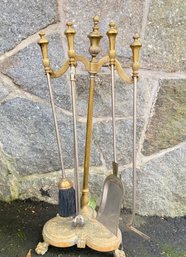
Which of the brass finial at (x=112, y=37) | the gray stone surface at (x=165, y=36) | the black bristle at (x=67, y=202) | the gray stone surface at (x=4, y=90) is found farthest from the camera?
the gray stone surface at (x=4, y=90)

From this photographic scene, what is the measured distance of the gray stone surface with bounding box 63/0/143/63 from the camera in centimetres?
129

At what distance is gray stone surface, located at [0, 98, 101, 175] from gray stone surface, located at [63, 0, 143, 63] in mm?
291

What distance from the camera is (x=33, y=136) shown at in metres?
1.44

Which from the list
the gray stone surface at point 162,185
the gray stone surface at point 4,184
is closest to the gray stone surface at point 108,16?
the gray stone surface at point 162,185

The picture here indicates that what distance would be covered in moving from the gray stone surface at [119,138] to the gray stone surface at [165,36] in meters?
0.21

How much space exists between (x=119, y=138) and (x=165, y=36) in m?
0.37

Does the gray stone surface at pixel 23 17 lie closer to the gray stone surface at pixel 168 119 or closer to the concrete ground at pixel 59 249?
the gray stone surface at pixel 168 119

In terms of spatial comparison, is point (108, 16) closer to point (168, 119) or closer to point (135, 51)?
point (135, 51)

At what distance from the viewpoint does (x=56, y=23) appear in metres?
1.32

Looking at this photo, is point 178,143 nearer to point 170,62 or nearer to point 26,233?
point 170,62

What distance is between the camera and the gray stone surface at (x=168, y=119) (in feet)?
4.42

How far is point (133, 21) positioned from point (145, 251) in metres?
0.71

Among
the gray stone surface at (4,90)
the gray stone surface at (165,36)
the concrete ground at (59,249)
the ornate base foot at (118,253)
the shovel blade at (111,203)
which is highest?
the gray stone surface at (165,36)

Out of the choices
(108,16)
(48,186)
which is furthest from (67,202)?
(108,16)
